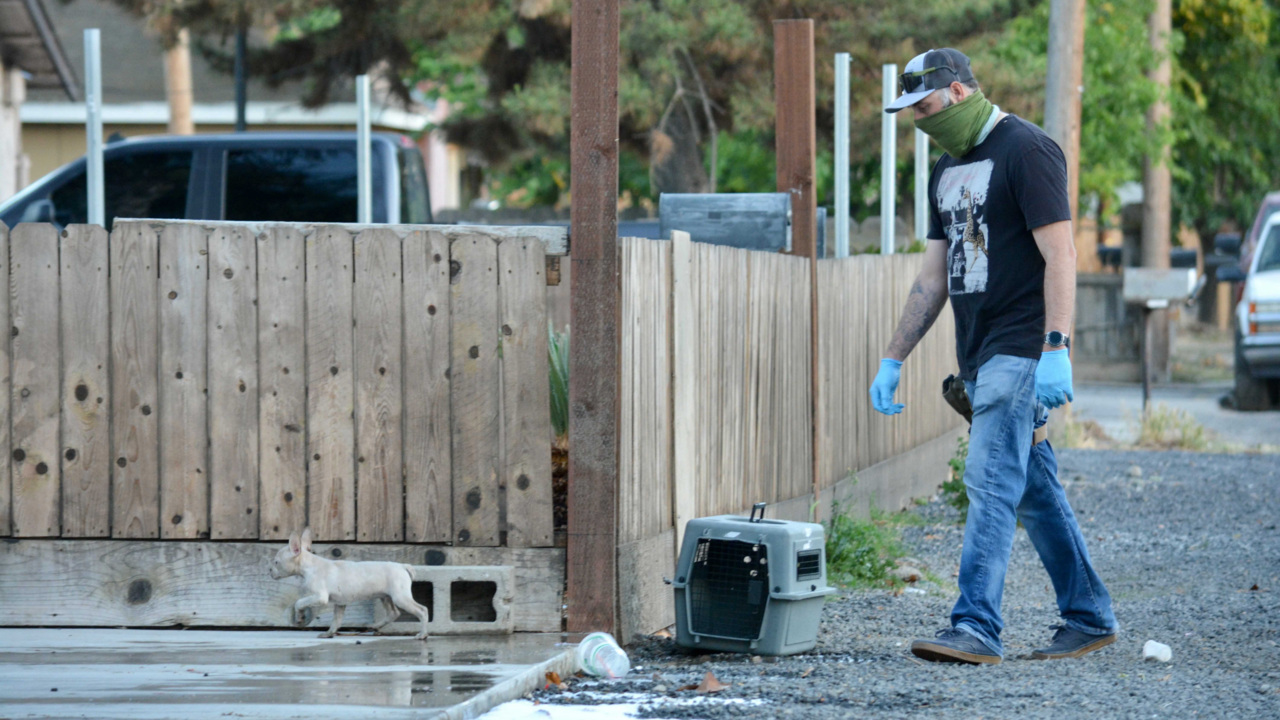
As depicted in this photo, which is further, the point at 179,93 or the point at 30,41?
the point at 179,93

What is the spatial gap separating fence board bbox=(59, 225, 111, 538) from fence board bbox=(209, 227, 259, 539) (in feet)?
1.29

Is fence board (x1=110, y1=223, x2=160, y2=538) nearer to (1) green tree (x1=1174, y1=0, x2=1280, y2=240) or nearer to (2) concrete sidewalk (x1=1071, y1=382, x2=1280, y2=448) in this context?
(2) concrete sidewalk (x1=1071, y1=382, x2=1280, y2=448)

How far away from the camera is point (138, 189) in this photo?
10.3 metres

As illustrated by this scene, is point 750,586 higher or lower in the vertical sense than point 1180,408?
higher

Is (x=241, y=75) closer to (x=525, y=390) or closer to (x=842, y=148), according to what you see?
(x=842, y=148)

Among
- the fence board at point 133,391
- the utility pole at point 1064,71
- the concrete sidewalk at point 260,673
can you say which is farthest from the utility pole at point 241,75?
the concrete sidewalk at point 260,673

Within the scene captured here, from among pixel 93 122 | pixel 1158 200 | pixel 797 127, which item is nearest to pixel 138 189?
pixel 93 122

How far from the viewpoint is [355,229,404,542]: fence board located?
5.21 metres

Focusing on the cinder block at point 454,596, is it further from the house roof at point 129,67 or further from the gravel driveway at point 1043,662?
the house roof at point 129,67

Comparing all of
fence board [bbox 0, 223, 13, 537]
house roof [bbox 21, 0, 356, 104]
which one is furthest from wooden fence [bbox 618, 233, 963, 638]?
house roof [bbox 21, 0, 356, 104]

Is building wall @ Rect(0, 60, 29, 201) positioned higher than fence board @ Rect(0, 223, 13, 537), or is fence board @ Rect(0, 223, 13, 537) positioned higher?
building wall @ Rect(0, 60, 29, 201)

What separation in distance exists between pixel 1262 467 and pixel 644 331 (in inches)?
322

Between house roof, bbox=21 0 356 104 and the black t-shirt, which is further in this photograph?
house roof, bbox=21 0 356 104

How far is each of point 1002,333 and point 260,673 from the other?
8.83 feet
